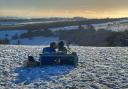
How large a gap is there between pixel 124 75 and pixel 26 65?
22.5ft

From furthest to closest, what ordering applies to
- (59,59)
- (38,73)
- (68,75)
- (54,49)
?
(54,49) < (59,59) < (38,73) < (68,75)

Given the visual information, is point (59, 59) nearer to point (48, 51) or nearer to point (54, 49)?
point (54, 49)

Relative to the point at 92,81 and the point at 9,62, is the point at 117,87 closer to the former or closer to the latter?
the point at 92,81

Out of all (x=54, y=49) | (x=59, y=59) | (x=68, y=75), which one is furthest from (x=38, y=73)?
(x=54, y=49)

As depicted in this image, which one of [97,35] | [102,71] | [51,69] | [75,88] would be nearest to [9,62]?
[51,69]

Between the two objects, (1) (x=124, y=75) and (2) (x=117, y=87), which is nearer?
(2) (x=117, y=87)

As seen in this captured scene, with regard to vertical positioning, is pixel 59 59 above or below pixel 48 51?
below

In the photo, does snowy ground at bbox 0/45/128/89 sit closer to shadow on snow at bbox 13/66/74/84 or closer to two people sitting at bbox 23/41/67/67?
shadow on snow at bbox 13/66/74/84

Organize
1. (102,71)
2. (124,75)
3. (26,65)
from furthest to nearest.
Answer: (26,65)
(102,71)
(124,75)

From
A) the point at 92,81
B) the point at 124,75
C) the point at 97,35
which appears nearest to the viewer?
the point at 92,81

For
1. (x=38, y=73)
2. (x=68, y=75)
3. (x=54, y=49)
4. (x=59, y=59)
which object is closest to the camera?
(x=68, y=75)

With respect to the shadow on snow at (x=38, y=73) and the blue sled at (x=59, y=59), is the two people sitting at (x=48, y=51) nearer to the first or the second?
the blue sled at (x=59, y=59)

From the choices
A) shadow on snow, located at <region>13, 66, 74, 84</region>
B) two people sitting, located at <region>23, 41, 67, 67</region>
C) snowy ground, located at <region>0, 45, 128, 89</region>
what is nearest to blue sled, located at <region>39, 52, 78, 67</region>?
two people sitting, located at <region>23, 41, 67, 67</region>

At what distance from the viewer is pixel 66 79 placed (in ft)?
80.1
